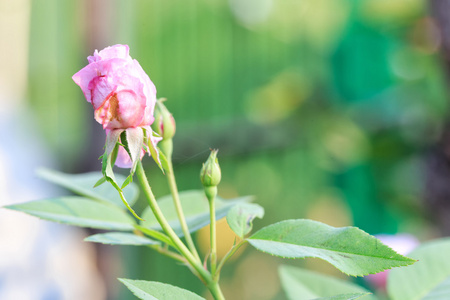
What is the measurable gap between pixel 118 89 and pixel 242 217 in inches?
4.3

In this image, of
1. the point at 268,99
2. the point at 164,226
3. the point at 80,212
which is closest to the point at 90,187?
the point at 80,212

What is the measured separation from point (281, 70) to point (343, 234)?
2.37m

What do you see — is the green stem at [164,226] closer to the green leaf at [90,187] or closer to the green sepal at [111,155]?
the green sepal at [111,155]

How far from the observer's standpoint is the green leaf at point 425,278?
36 cm

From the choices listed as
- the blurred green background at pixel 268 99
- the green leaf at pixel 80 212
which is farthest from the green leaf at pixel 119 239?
the blurred green background at pixel 268 99

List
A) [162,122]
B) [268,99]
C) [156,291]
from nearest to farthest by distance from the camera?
[156,291]
[162,122]
[268,99]

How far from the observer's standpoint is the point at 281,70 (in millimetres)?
2574

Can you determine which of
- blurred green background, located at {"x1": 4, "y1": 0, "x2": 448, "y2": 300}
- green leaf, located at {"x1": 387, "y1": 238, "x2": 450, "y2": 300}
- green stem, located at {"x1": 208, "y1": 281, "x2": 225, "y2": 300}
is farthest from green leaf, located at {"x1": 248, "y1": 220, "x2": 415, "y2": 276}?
blurred green background, located at {"x1": 4, "y1": 0, "x2": 448, "y2": 300}

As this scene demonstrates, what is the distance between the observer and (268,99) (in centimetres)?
231

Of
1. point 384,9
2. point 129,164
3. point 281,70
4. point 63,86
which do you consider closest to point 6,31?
point 63,86

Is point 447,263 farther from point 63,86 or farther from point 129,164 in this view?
point 63,86

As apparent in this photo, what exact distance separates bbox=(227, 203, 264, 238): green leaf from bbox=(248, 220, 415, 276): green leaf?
39 millimetres

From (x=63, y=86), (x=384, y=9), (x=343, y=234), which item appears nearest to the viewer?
(x=343, y=234)

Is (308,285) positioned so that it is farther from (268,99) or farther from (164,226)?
(268,99)
